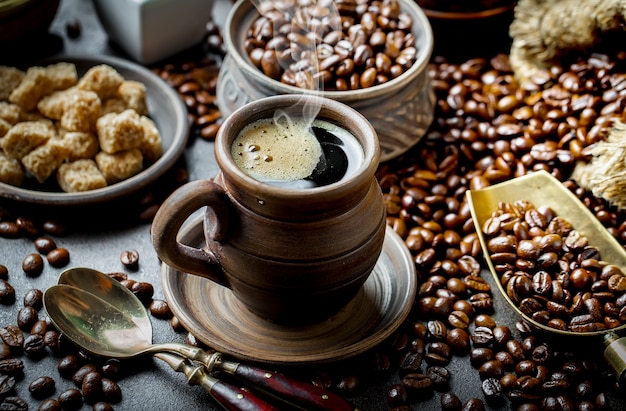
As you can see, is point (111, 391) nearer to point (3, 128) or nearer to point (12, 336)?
point (12, 336)

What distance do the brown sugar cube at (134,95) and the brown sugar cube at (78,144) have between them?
18cm

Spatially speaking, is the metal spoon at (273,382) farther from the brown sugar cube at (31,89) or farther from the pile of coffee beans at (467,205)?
the brown sugar cube at (31,89)

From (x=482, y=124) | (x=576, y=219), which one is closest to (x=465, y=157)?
(x=482, y=124)

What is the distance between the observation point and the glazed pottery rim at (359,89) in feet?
5.60

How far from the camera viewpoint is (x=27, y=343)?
1.41m

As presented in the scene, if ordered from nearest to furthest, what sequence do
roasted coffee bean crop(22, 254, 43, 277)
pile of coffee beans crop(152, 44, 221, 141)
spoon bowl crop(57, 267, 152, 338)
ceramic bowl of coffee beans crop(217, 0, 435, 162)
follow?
1. spoon bowl crop(57, 267, 152, 338)
2. roasted coffee bean crop(22, 254, 43, 277)
3. ceramic bowl of coffee beans crop(217, 0, 435, 162)
4. pile of coffee beans crop(152, 44, 221, 141)

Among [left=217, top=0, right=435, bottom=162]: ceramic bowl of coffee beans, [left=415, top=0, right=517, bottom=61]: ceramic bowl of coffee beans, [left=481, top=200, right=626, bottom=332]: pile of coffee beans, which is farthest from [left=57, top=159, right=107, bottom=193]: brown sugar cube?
[left=415, top=0, right=517, bottom=61]: ceramic bowl of coffee beans

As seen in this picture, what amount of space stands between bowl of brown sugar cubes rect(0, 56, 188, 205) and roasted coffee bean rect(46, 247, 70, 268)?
124 millimetres

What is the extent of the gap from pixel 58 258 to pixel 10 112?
52 cm

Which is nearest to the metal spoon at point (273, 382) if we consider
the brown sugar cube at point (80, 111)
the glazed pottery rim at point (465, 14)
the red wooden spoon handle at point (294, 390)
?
the red wooden spoon handle at point (294, 390)

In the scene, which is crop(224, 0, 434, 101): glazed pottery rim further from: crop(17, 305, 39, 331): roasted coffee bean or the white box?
crop(17, 305, 39, 331): roasted coffee bean

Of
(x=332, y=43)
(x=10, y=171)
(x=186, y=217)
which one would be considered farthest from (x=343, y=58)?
(x=10, y=171)

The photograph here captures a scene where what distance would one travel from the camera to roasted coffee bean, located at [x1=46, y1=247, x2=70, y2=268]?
161 centimetres

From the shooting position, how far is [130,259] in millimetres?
1641
